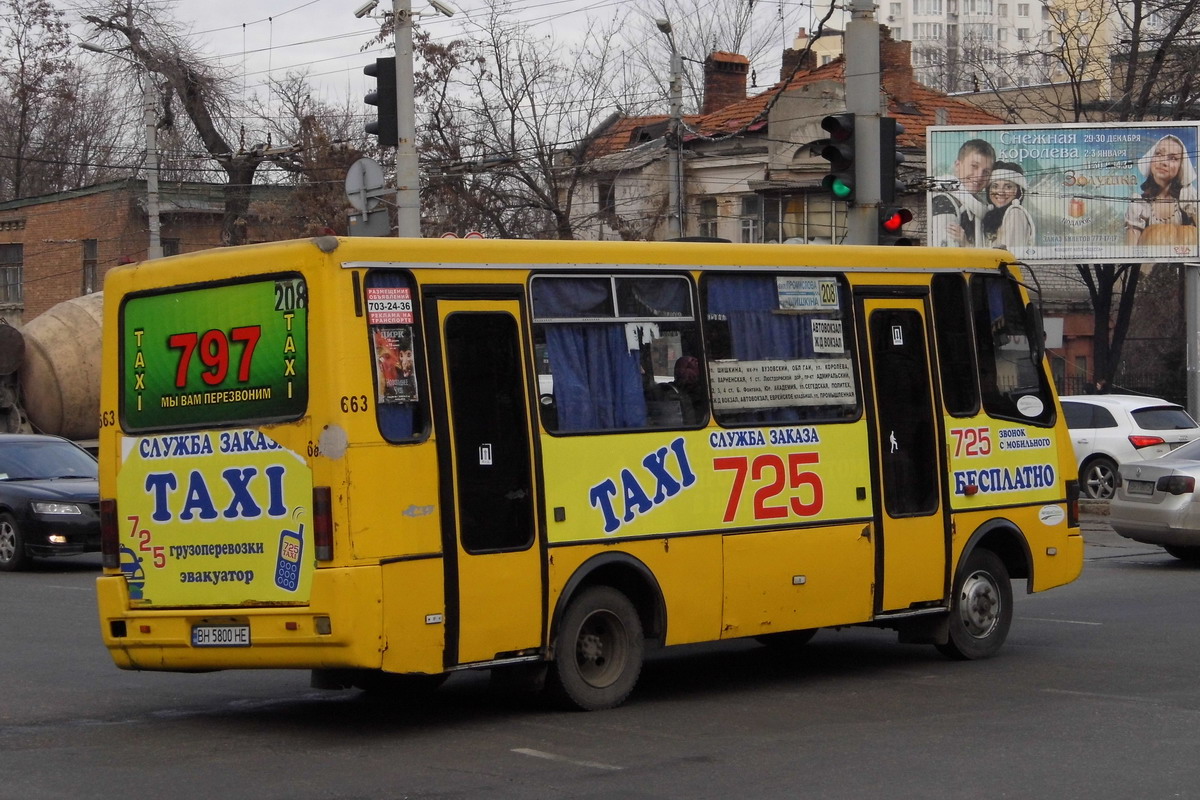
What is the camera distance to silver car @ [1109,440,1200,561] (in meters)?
17.4

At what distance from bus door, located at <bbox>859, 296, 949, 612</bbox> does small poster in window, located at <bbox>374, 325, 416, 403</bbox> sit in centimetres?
355

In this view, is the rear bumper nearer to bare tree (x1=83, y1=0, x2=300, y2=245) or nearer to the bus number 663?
the bus number 663

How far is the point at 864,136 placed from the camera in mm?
15648

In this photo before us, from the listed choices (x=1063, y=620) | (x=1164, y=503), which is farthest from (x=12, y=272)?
(x=1063, y=620)

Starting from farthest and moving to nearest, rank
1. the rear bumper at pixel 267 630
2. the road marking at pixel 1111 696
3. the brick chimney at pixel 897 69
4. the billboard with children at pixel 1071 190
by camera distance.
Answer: the brick chimney at pixel 897 69
the billboard with children at pixel 1071 190
the road marking at pixel 1111 696
the rear bumper at pixel 267 630

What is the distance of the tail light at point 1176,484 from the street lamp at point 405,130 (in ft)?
28.7

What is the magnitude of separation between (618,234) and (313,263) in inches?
1383

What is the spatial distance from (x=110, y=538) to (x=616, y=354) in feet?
10.1

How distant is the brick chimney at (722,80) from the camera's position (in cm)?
4847

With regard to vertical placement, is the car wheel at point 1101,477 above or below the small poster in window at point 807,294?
below

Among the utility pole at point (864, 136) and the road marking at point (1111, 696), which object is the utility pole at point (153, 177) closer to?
the utility pole at point (864, 136)

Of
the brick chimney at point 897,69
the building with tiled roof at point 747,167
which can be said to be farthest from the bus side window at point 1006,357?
the brick chimney at point 897,69

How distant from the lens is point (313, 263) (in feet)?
28.0

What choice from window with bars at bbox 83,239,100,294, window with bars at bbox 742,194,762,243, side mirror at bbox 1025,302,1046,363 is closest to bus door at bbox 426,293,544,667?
side mirror at bbox 1025,302,1046,363
